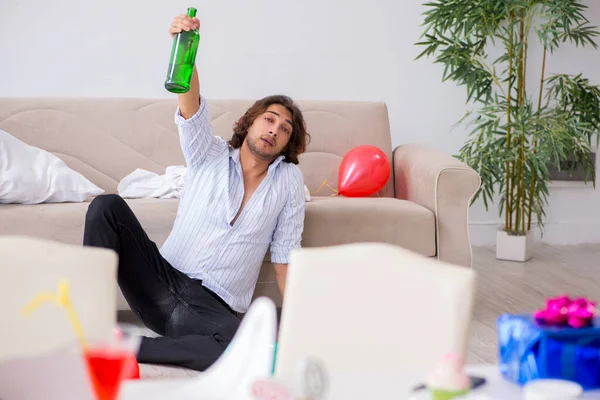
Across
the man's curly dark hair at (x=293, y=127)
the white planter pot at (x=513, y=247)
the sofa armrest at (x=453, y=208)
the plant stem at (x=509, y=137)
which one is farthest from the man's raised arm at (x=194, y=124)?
the white planter pot at (x=513, y=247)

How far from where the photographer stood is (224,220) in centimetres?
244

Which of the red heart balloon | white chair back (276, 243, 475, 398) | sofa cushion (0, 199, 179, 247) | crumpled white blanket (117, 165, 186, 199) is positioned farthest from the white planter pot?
white chair back (276, 243, 475, 398)

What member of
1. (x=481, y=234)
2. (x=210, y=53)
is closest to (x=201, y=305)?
(x=210, y=53)

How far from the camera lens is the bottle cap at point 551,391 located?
0.81 meters

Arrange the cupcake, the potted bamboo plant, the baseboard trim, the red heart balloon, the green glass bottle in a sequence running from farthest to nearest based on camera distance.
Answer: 1. the baseboard trim
2. the potted bamboo plant
3. the red heart balloon
4. the green glass bottle
5. the cupcake

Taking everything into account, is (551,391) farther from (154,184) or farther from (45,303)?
(154,184)

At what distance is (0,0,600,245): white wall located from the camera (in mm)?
3957

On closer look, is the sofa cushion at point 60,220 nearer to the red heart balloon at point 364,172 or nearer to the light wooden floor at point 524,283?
the red heart balloon at point 364,172

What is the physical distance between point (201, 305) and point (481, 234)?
2.67 m

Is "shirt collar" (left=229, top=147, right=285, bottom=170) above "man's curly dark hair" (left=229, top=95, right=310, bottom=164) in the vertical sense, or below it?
below

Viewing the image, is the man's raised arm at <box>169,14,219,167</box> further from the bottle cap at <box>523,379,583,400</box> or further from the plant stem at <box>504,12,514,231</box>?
the plant stem at <box>504,12,514,231</box>

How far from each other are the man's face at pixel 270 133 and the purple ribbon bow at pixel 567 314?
1516 mm

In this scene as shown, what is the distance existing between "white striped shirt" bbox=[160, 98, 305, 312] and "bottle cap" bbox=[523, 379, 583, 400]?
1641 millimetres

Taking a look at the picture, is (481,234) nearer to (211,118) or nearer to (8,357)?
(211,118)
